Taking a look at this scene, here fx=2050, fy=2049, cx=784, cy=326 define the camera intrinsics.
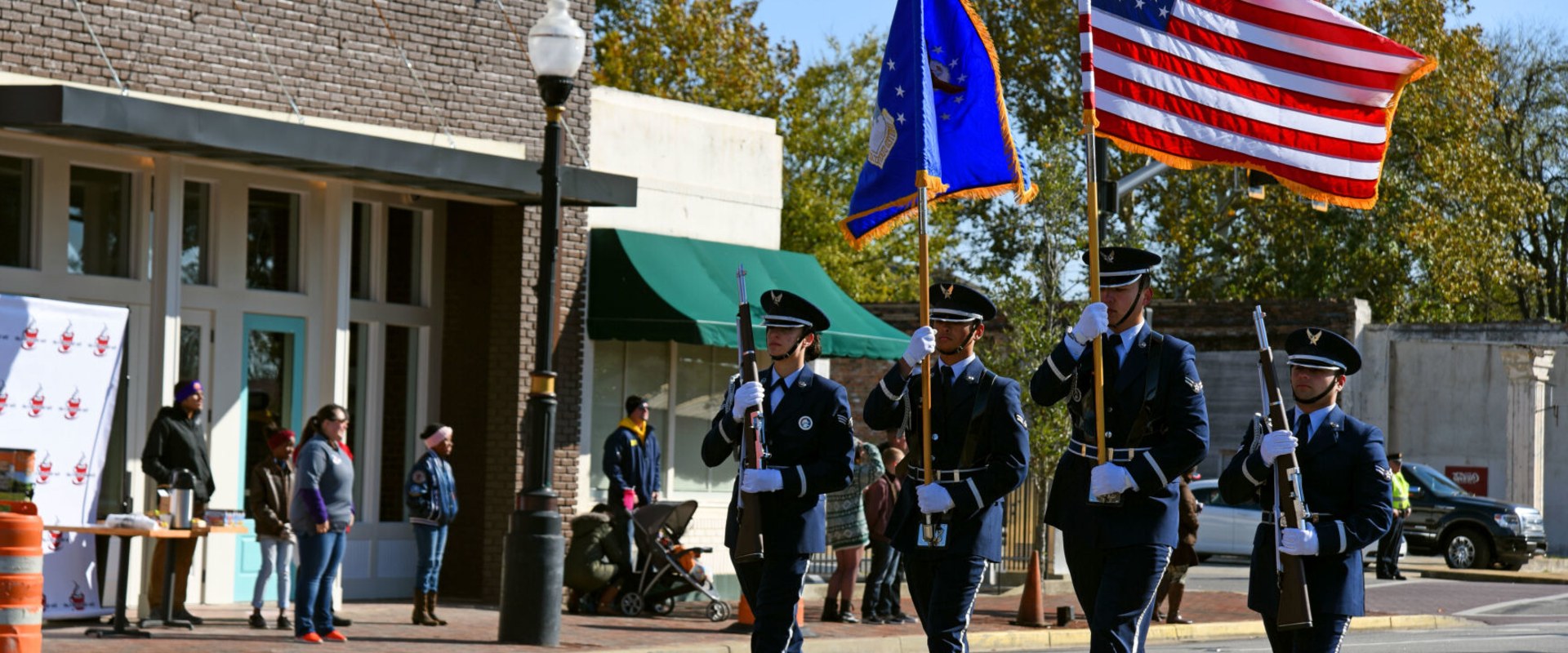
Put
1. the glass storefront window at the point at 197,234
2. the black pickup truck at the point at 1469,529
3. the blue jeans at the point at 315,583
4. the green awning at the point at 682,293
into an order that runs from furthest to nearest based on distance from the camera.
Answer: the black pickup truck at the point at 1469,529, the green awning at the point at 682,293, the glass storefront window at the point at 197,234, the blue jeans at the point at 315,583

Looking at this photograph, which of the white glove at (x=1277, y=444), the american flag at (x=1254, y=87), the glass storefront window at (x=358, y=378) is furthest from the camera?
the glass storefront window at (x=358, y=378)

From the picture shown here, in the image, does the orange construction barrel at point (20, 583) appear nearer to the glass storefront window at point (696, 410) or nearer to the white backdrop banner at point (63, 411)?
the white backdrop banner at point (63, 411)

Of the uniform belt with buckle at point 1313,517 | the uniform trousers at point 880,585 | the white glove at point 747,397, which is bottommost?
the uniform trousers at point 880,585

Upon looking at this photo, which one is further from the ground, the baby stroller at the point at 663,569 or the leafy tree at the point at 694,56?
the leafy tree at the point at 694,56

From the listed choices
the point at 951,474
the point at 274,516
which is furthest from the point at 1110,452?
the point at 274,516

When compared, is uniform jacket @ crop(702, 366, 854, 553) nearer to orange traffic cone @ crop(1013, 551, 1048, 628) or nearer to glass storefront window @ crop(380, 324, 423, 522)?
orange traffic cone @ crop(1013, 551, 1048, 628)

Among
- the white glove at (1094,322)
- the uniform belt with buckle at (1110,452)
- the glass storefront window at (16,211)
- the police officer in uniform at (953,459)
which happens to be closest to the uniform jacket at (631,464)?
the glass storefront window at (16,211)

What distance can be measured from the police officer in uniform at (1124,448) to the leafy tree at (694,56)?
35523 millimetres

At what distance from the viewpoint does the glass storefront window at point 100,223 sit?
16203mm

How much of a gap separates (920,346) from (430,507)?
797 centimetres

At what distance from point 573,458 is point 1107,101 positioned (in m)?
9.96

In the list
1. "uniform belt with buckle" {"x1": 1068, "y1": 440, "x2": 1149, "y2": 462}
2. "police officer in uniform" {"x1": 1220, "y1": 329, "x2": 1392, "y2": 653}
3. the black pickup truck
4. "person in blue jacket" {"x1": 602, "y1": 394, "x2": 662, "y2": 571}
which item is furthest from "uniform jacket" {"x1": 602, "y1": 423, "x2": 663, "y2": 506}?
the black pickup truck

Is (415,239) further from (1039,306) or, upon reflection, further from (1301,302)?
(1301,302)

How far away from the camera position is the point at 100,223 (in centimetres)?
1638
